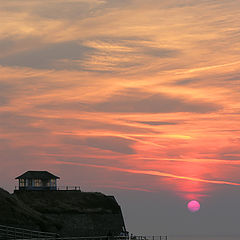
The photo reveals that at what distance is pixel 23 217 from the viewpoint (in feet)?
321

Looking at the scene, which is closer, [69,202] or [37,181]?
[69,202]

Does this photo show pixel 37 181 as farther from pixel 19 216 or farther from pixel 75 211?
pixel 19 216

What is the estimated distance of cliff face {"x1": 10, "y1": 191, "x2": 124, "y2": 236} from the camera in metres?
109

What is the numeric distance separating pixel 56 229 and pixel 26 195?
22.0 meters

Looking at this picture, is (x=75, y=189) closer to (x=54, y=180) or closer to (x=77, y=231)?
(x=54, y=180)

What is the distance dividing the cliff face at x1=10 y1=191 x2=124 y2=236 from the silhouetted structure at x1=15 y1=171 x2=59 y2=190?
478 inches

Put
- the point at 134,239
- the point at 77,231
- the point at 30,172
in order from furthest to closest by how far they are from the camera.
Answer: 1. the point at 30,172
2. the point at 77,231
3. the point at 134,239

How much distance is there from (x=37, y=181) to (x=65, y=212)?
26155 mm

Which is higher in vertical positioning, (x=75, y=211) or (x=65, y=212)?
(x=75, y=211)

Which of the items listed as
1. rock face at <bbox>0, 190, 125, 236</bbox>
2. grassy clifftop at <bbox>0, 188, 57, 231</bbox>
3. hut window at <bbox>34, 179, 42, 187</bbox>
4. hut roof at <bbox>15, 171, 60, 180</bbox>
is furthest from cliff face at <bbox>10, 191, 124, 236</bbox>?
hut roof at <bbox>15, 171, 60, 180</bbox>

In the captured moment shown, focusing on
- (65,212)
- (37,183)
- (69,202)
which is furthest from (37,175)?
(65,212)

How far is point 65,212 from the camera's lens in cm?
11444

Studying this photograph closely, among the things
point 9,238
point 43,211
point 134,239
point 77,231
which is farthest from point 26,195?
point 9,238

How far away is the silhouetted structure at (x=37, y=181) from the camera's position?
138500 millimetres
